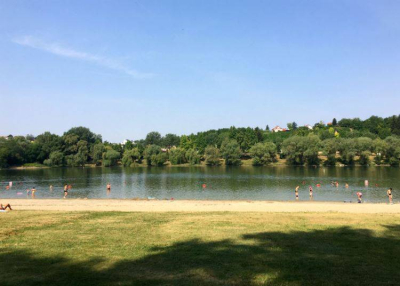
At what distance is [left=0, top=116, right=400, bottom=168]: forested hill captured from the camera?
4478 inches

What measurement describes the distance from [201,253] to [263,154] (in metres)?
116

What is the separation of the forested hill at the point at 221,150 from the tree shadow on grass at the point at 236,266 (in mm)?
108293

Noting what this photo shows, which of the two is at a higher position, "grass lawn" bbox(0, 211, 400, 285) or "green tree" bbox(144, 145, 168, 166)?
"green tree" bbox(144, 145, 168, 166)

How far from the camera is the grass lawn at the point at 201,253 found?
28.7 feet

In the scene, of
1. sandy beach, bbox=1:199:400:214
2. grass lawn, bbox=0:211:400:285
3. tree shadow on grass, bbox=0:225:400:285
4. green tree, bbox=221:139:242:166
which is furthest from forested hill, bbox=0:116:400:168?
tree shadow on grass, bbox=0:225:400:285

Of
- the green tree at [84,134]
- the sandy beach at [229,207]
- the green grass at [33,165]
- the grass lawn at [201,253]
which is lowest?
the sandy beach at [229,207]

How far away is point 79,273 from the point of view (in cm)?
913

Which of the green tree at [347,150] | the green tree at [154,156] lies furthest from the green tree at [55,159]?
the green tree at [347,150]

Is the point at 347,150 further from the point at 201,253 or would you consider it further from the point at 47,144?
the point at 47,144

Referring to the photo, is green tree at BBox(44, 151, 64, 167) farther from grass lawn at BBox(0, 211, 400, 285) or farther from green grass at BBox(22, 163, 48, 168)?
grass lawn at BBox(0, 211, 400, 285)

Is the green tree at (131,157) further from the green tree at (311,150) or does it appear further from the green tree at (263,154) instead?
the green tree at (311,150)

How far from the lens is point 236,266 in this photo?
962 cm

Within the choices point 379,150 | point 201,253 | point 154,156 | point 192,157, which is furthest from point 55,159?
point 201,253

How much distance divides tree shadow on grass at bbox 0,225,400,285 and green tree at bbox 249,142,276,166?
369 feet
